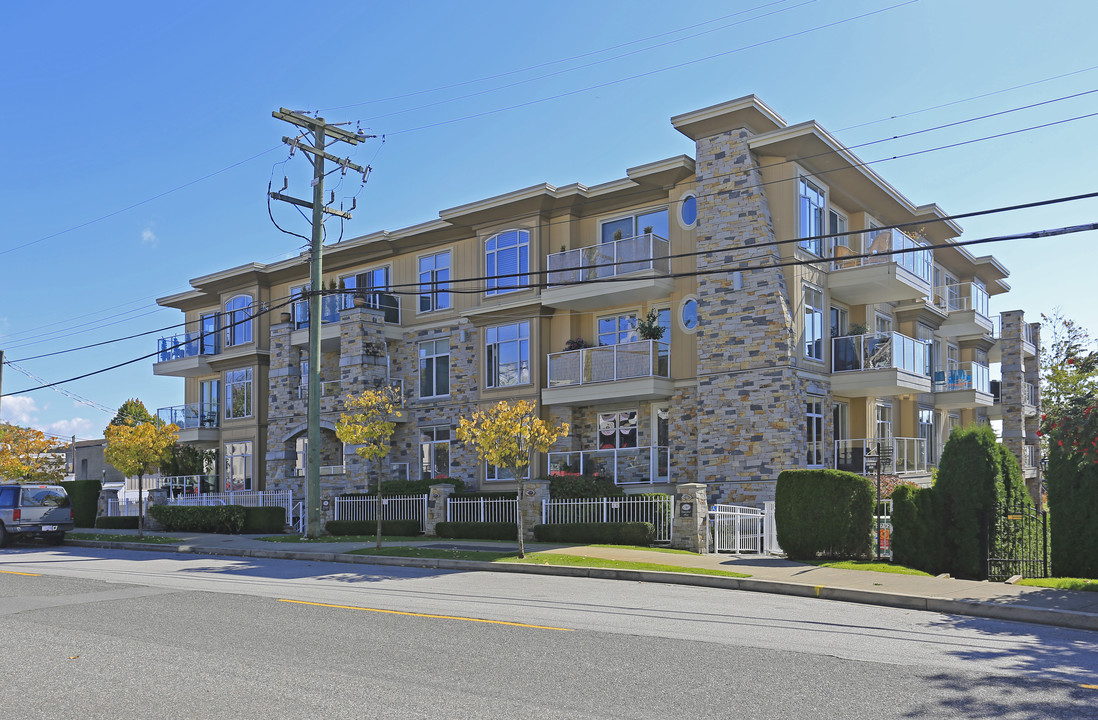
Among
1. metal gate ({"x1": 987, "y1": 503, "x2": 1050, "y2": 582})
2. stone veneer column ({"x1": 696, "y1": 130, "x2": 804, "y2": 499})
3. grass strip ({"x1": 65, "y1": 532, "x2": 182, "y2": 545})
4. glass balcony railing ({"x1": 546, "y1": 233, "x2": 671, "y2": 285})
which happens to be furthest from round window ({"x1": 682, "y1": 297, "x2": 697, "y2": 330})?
grass strip ({"x1": 65, "y1": 532, "x2": 182, "y2": 545})

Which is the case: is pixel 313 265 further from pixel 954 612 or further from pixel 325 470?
pixel 954 612

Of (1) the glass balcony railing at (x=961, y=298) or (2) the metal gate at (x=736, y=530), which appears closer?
(2) the metal gate at (x=736, y=530)

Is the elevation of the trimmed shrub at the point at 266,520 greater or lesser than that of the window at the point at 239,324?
lesser

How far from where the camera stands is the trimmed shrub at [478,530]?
22266mm

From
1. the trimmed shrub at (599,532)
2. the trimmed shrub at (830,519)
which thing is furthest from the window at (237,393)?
the trimmed shrub at (830,519)

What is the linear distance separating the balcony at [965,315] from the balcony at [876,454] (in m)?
8.03

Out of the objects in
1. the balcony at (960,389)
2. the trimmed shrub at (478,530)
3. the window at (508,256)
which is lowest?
the trimmed shrub at (478,530)

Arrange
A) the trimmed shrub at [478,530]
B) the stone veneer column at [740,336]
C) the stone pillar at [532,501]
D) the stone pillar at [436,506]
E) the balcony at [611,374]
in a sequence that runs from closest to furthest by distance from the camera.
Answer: the trimmed shrub at [478,530], the stone pillar at [532,501], the stone veneer column at [740,336], the stone pillar at [436,506], the balcony at [611,374]

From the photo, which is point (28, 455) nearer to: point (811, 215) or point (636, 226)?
point (636, 226)

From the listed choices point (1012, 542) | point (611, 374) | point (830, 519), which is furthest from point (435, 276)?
point (1012, 542)

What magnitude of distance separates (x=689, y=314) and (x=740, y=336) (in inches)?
88.2

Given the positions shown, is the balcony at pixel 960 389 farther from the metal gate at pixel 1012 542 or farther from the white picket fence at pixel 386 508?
the white picket fence at pixel 386 508

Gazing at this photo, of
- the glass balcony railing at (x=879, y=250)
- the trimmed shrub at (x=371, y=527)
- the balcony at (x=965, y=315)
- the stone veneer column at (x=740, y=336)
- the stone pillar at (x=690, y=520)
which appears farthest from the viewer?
the balcony at (x=965, y=315)

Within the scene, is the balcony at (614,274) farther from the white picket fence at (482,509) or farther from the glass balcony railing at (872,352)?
the white picket fence at (482,509)
